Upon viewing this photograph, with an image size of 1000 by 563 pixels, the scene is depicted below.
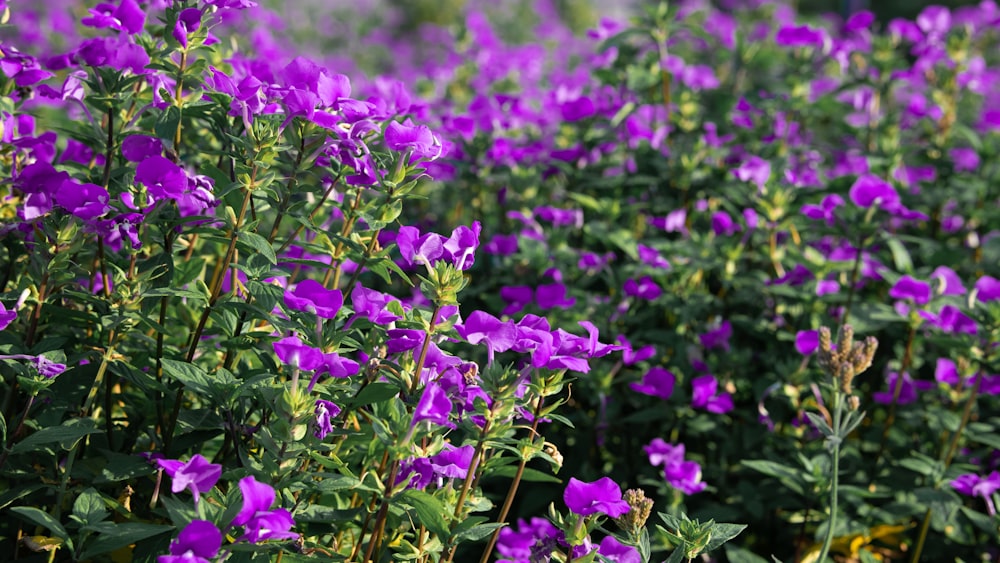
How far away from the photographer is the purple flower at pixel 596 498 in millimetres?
1318

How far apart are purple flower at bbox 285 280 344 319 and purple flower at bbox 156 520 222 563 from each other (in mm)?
336

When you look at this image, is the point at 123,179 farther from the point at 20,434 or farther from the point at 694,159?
the point at 694,159

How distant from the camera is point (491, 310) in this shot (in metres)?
2.49

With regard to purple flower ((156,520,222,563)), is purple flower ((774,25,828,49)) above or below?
above

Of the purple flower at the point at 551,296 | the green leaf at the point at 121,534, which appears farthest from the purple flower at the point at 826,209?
the green leaf at the point at 121,534

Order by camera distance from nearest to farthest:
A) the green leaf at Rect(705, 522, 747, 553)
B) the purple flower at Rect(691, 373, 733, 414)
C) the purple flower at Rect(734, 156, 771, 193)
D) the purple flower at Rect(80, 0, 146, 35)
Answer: the green leaf at Rect(705, 522, 747, 553), the purple flower at Rect(80, 0, 146, 35), the purple flower at Rect(691, 373, 733, 414), the purple flower at Rect(734, 156, 771, 193)

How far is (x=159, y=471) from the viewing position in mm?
1430

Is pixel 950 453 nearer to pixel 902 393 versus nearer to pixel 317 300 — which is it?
pixel 902 393

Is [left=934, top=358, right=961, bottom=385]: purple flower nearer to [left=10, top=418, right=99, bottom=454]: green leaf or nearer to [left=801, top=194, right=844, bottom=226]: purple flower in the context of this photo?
[left=801, top=194, right=844, bottom=226]: purple flower

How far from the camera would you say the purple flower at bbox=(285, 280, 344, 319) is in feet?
4.27

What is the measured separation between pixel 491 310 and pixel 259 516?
1.44 metres

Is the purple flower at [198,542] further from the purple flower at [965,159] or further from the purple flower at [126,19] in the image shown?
the purple flower at [965,159]

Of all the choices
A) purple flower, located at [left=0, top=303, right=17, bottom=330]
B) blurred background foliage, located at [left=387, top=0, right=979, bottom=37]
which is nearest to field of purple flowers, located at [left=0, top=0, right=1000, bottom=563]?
purple flower, located at [left=0, top=303, right=17, bottom=330]

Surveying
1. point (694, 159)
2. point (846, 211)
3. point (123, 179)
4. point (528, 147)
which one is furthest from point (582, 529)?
point (528, 147)
